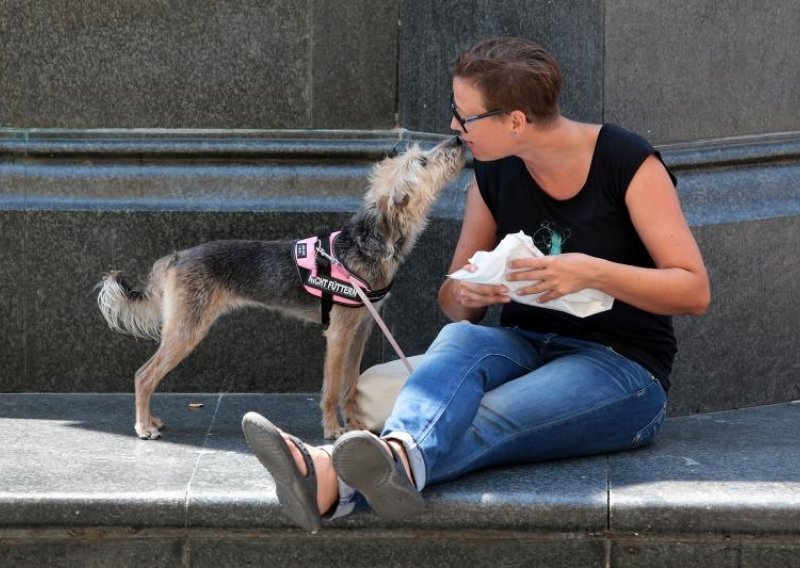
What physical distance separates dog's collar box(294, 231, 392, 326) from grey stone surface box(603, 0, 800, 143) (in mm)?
1477

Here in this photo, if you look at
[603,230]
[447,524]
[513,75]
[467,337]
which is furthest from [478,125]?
[447,524]

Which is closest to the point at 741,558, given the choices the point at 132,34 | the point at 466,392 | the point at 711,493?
the point at 711,493

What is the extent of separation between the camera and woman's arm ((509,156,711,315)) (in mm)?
3693

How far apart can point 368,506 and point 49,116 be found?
113 inches

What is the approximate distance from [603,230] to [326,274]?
1.23 metres

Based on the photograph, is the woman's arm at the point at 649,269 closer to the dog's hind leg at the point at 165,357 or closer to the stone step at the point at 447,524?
the stone step at the point at 447,524

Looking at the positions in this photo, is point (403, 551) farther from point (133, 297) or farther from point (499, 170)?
point (133, 297)

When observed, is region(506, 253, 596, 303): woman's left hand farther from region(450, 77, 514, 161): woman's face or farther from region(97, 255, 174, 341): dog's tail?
region(97, 255, 174, 341): dog's tail

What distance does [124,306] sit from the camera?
4.95m

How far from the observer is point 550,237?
414cm

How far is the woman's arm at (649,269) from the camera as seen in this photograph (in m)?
3.69

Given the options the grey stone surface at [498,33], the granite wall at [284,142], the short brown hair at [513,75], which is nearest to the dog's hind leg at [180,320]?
the granite wall at [284,142]

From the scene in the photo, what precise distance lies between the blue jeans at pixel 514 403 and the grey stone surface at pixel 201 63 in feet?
6.00

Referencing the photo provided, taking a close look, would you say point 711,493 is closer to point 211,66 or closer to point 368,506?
point 368,506
